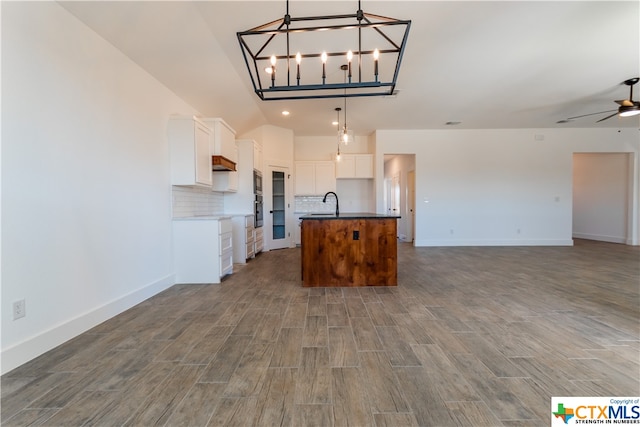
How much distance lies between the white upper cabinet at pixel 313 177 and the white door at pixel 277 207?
1.36 ft

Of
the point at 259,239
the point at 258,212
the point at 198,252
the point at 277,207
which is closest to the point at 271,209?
the point at 277,207

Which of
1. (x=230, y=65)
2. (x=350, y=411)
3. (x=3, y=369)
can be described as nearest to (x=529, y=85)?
(x=230, y=65)

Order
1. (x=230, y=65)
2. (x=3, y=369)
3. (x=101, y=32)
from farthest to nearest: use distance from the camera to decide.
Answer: (x=230, y=65)
(x=101, y=32)
(x=3, y=369)

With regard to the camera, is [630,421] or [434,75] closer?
[630,421]

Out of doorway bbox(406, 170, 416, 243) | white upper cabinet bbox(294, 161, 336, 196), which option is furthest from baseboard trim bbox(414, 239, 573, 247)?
white upper cabinet bbox(294, 161, 336, 196)

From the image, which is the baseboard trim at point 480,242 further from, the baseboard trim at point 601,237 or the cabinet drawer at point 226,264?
the cabinet drawer at point 226,264

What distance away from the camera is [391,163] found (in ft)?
30.9

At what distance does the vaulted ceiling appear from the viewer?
2609mm

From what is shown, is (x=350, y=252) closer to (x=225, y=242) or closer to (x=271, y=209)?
(x=225, y=242)

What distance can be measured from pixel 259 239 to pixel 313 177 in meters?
2.30

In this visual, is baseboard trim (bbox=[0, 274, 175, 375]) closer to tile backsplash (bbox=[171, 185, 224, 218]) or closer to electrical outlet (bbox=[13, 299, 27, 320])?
electrical outlet (bbox=[13, 299, 27, 320])

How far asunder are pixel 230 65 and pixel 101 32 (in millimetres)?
1435

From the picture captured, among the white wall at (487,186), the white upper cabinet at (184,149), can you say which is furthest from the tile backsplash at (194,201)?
the white wall at (487,186)

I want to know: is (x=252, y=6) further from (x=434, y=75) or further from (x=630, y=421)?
(x=630, y=421)
